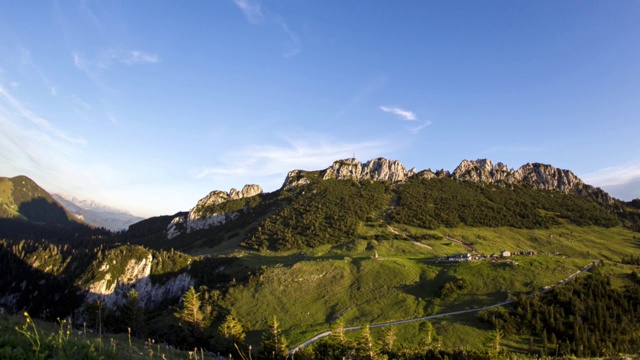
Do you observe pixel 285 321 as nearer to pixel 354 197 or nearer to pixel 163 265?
pixel 163 265

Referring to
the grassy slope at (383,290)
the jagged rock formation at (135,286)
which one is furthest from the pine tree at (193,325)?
the jagged rock formation at (135,286)

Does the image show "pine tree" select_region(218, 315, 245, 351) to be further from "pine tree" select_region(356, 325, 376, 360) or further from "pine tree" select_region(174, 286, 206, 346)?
"pine tree" select_region(356, 325, 376, 360)

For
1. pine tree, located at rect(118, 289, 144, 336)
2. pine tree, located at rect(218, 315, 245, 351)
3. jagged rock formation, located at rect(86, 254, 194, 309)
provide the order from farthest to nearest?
jagged rock formation, located at rect(86, 254, 194, 309) → pine tree, located at rect(118, 289, 144, 336) → pine tree, located at rect(218, 315, 245, 351)

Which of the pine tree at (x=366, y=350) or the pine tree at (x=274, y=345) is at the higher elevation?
the pine tree at (x=366, y=350)

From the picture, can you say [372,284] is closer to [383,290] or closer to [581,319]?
[383,290]

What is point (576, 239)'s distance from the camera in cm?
14250

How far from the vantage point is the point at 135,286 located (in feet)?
376

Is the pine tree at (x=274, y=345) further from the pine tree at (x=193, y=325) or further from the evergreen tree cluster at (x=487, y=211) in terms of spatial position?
the evergreen tree cluster at (x=487, y=211)

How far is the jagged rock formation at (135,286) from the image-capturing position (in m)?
111

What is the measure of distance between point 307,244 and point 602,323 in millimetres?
103864

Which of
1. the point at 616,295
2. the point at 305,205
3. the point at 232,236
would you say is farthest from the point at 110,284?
the point at 616,295

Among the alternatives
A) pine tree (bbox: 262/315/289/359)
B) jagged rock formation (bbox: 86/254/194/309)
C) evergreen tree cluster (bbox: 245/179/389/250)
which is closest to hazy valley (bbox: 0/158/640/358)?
pine tree (bbox: 262/315/289/359)

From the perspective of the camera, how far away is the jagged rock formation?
363 ft

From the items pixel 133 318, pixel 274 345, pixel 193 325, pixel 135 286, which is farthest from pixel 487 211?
pixel 133 318
